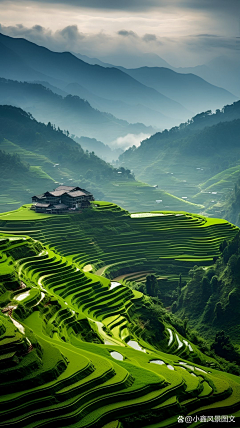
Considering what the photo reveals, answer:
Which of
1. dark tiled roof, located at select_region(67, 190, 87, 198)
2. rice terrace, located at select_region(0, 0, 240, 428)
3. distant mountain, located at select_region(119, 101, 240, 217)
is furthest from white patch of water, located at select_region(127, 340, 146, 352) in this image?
distant mountain, located at select_region(119, 101, 240, 217)

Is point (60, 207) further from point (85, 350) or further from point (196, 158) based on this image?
point (196, 158)

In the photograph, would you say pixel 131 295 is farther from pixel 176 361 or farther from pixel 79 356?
pixel 79 356

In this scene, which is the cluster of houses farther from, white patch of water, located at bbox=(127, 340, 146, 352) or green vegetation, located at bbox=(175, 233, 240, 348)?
white patch of water, located at bbox=(127, 340, 146, 352)

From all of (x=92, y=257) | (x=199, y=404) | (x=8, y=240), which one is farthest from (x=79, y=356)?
(x=92, y=257)

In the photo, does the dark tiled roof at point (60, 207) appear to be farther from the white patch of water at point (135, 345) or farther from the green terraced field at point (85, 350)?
the white patch of water at point (135, 345)

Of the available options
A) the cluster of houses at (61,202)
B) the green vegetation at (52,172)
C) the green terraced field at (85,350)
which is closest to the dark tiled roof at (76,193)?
the cluster of houses at (61,202)

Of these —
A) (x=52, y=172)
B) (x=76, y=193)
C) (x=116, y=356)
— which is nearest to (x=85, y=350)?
(x=116, y=356)

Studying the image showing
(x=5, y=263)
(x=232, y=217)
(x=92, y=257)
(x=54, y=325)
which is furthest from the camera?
(x=232, y=217)
